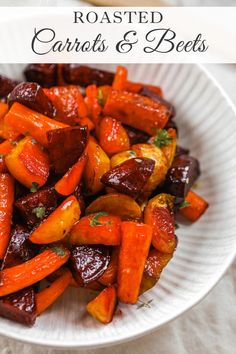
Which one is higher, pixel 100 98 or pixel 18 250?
pixel 100 98

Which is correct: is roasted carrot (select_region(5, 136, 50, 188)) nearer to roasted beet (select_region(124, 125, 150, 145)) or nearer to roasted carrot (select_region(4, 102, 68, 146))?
roasted carrot (select_region(4, 102, 68, 146))

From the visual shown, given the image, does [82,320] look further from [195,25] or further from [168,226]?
[195,25]

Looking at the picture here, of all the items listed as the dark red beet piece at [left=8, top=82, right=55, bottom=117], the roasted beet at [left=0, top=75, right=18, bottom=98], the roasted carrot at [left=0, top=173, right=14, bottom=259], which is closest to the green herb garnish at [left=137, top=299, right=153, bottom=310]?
the roasted carrot at [left=0, top=173, right=14, bottom=259]

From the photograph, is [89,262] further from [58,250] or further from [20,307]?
[20,307]

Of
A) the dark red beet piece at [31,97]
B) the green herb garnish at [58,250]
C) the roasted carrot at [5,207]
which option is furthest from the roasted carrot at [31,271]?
the dark red beet piece at [31,97]

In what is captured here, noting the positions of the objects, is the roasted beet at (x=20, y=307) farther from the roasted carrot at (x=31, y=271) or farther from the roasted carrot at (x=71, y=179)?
the roasted carrot at (x=71, y=179)

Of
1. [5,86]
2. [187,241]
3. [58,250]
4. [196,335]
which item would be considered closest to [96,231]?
[58,250]
